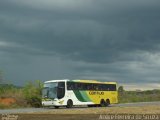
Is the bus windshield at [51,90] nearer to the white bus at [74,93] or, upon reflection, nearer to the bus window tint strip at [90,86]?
the white bus at [74,93]

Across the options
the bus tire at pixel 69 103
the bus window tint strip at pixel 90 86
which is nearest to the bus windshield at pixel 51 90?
the bus window tint strip at pixel 90 86

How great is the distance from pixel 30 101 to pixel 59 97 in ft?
46.3

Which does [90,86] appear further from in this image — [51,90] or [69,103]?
[51,90]

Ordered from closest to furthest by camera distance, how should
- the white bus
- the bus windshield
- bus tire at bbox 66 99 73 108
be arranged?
1. the bus windshield
2. the white bus
3. bus tire at bbox 66 99 73 108

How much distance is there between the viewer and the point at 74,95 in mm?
56844

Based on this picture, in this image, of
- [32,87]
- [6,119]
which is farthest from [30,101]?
[6,119]

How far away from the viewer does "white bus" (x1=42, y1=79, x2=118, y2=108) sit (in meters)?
55.3

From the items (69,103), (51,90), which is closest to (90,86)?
(69,103)

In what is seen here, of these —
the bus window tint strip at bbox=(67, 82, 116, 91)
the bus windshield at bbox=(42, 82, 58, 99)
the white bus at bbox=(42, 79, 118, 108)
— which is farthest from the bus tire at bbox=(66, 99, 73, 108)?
the bus windshield at bbox=(42, 82, 58, 99)

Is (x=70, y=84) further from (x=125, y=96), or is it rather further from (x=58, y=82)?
(x=125, y=96)

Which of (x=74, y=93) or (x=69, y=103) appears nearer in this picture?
(x=69, y=103)

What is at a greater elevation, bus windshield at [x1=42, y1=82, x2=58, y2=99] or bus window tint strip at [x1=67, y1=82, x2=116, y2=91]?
bus window tint strip at [x1=67, y1=82, x2=116, y2=91]

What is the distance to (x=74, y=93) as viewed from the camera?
56812 mm

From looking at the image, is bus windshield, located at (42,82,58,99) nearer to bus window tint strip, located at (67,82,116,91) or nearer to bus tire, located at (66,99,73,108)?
bus window tint strip, located at (67,82,116,91)
